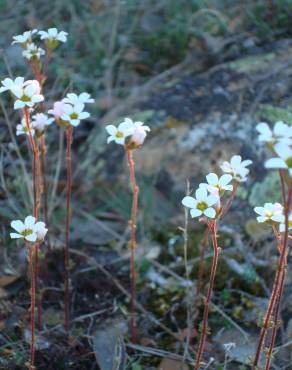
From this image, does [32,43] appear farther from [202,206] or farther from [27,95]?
[202,206]

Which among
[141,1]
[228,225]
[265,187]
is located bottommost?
[228,225]

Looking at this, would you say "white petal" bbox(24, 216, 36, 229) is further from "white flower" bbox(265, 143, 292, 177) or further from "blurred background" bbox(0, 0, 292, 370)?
"white flower" bbox(265, 143, 292, 177)

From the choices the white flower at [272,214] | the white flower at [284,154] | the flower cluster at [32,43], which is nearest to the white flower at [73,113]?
the flower cluster at [32,43]

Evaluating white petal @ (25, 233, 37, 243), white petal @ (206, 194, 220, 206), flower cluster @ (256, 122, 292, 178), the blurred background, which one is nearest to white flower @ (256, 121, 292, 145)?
flower cluster @ (256, 122, 292, 178)

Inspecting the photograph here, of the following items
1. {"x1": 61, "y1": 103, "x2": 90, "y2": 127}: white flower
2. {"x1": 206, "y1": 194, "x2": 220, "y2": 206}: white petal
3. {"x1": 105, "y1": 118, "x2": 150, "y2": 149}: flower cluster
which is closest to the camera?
{"x1": 206, "y1": 194, "x2": 220, "y2": 206}: white petal

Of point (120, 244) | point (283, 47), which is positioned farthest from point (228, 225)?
point (283, 47)

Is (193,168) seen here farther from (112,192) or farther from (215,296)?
(215,296)
